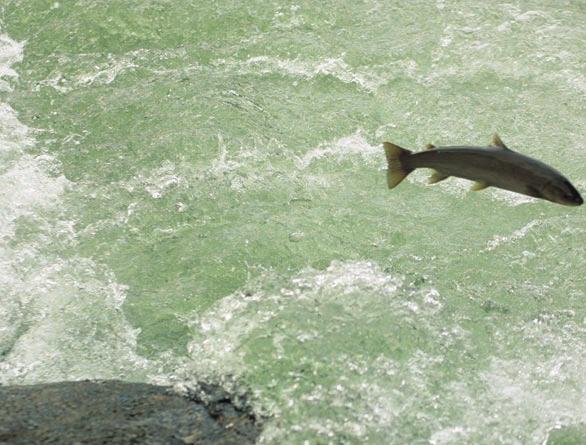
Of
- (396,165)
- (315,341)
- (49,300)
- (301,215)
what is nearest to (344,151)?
(301,215)

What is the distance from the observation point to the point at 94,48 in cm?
693

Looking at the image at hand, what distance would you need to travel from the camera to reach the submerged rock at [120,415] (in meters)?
3.49

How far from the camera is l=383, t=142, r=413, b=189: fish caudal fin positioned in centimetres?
414

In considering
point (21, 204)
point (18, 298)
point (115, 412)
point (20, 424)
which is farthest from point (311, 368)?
point (21, 204)

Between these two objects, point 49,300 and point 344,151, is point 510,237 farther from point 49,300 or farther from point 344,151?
point 49,300

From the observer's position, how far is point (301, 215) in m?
5.32

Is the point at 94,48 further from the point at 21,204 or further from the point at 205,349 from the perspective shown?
the point at 205,349

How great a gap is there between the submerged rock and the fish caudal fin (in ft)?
3.84

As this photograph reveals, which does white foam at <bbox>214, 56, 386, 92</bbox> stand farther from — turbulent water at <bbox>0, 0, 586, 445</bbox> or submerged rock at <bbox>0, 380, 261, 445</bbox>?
submerged rock at <bbox>0, 380, 261, 445</bbox>

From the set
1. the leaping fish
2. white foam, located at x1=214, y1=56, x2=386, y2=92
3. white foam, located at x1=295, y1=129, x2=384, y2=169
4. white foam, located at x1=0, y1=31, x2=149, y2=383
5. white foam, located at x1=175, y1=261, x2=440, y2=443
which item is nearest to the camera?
the leaping fish

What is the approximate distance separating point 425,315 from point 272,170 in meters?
1.54

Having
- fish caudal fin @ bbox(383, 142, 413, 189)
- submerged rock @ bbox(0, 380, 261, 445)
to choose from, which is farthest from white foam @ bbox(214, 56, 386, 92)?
submerged rock @ bbox(0, 380, 261, 445)

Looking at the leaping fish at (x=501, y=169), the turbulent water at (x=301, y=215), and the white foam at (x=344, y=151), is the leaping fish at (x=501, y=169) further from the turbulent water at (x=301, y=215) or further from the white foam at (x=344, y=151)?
the white foam at (x=344, y=151)

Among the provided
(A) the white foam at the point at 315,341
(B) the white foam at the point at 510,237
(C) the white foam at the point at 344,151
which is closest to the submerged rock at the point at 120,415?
(A) the white foam at the point at 315,341
